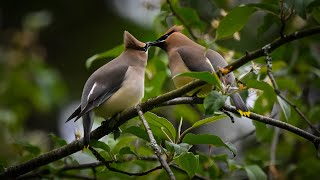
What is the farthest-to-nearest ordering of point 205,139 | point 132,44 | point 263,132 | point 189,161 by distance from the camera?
point 263,132 → point 132,44 → point 205,139 → point 189,161

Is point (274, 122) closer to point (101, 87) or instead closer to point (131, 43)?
point (101, 87)

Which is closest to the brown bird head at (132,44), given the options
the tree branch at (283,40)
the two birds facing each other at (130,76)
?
the two birds facing each other at (130,76)

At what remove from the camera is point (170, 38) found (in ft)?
14.3

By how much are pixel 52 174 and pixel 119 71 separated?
2.60 ft

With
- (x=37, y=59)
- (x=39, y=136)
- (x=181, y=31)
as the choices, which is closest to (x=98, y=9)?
(x=37, y=59)

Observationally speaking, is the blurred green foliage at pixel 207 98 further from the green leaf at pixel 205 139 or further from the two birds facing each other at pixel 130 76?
the two birds facing each other at pixel 130 76

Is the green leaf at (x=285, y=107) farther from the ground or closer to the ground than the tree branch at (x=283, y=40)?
closer to the ground

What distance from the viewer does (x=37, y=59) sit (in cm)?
598

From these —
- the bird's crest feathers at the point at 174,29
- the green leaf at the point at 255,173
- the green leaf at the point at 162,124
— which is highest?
the bird's crest feathers at the point at 174,29

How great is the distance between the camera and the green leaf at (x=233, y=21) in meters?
3.35

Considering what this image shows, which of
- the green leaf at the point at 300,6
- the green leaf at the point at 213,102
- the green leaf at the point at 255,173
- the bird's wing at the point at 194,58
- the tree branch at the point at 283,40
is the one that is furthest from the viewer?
the green leaf at the point at 255,173

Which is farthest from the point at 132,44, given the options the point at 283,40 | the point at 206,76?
the point at 283,40

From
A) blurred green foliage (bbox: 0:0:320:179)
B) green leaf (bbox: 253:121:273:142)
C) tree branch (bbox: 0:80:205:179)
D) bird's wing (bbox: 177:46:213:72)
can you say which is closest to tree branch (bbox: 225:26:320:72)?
blurred green foliage (bbox: 0:0:320:179)

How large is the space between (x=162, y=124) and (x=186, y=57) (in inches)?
27.5
